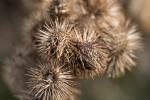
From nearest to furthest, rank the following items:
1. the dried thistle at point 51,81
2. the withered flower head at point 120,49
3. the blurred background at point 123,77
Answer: the dried thistle at point 51,81
the withered flower head at point 120,49
the blurred background at point 123,77

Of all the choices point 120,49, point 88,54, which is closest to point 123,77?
point 120,49

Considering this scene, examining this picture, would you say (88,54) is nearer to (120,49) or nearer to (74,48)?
(74,48)

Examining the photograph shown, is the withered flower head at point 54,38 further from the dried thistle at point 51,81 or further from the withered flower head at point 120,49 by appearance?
the withered flower head at point 120,49

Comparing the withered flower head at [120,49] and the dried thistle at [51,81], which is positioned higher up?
the withered flower head at [120,49]

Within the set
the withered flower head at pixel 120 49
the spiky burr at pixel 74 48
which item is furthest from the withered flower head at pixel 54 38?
the withered flower head at pixel 120 49

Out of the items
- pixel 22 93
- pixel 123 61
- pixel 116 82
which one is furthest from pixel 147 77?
pixel 22 93

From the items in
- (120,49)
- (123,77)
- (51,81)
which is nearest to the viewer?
(51,81)
